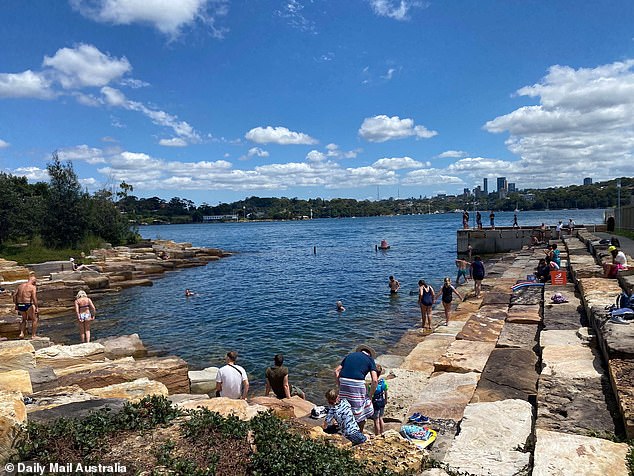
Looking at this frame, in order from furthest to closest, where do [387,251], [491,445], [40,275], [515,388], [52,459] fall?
[387,251]
[40,275]
[515,388]
[491,445]
[52,459]

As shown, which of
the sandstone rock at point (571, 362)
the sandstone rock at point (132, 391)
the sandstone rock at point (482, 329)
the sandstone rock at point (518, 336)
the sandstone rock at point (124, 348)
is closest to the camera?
the sandstone rock at point (571, 362)

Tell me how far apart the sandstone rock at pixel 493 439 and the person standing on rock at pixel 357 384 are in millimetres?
1541

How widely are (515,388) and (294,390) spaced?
17.9 ft

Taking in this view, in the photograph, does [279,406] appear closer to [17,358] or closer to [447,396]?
[447,396]

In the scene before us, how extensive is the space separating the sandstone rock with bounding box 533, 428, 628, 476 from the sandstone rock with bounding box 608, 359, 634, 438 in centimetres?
45

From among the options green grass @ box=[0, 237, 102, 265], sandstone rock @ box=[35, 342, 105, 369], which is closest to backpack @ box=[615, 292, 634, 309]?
sandstone rock @ box=[35, 342, 105, 369]

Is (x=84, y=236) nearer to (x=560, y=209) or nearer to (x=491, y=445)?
(x=491, y=445)

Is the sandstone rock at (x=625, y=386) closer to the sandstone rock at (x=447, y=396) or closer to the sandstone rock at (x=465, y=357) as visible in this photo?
the sandstone rock at (x=447, y=396)

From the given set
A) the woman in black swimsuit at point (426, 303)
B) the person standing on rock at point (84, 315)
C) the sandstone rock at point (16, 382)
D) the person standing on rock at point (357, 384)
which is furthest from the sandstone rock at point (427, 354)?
the person standing on rock at point (84, 315)

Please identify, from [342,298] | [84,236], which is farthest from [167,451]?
[84,236]

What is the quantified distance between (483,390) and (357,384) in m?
2.08

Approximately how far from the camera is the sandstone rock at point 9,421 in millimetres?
4191

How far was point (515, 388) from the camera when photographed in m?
6.58

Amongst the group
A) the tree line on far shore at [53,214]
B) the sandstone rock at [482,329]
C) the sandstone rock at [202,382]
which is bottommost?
the sandstone rock at [202,382]
